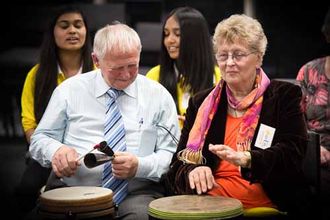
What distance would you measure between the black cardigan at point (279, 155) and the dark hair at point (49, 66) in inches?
58.7

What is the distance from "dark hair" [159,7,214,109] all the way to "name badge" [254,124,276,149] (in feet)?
4.43

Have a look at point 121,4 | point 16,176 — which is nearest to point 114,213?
point 16,176

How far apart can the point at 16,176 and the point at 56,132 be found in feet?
6.17

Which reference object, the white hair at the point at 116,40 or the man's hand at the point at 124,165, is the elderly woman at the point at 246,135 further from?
the white hair at the point at 116,40

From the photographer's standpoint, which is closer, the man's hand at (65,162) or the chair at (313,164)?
the man's hand at (65,162)

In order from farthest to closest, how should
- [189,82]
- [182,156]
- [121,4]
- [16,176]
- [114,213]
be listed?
Answer: [121,4] → [16,176] → [189,82] → [182,156] → [114,213]

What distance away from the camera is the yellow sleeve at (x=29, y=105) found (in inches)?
186

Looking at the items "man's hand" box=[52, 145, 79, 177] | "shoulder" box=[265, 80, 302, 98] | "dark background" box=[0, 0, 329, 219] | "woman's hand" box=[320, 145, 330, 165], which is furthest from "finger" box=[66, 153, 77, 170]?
"dark background" box=[0, 0, 329, 219]

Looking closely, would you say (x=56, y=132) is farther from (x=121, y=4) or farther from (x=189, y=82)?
(x=121, y=4)

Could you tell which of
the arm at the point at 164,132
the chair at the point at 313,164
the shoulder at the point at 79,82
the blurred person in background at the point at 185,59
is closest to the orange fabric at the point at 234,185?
the arm at the point at 164,132

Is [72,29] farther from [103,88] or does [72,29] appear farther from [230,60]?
[230,60]

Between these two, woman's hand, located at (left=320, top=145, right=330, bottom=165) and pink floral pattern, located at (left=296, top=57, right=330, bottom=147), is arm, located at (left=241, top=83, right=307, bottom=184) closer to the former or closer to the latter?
woman's hand, located at (left=320, top=145, right=330, bottom=165)

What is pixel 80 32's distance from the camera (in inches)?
196

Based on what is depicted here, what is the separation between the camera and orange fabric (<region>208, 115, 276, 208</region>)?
3.51 m
